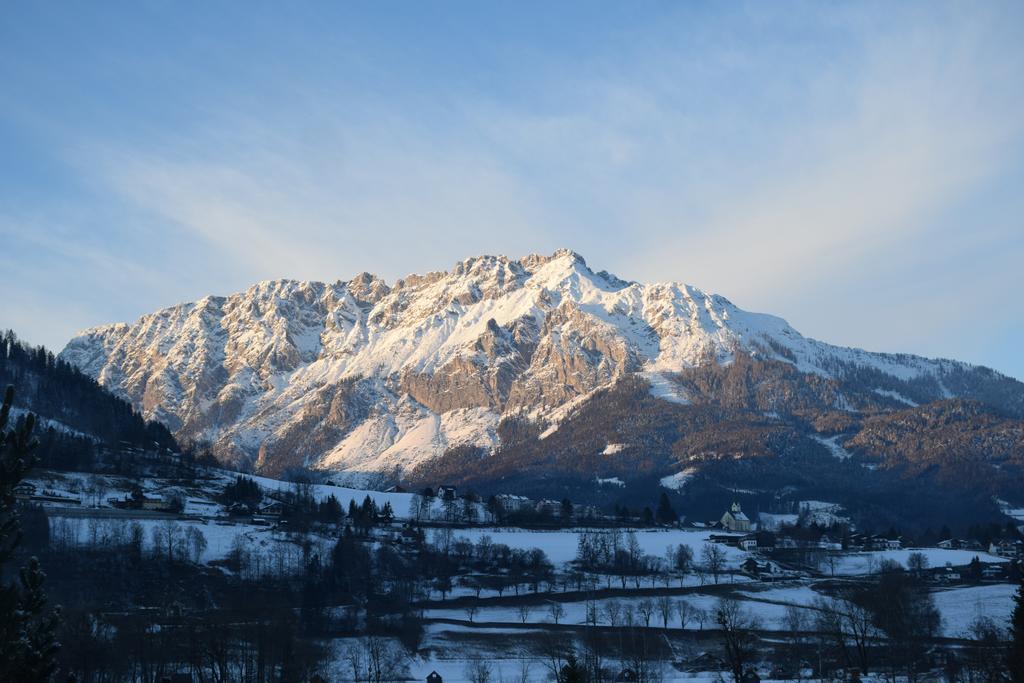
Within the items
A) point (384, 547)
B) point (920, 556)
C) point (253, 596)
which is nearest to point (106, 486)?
point (384, 547)

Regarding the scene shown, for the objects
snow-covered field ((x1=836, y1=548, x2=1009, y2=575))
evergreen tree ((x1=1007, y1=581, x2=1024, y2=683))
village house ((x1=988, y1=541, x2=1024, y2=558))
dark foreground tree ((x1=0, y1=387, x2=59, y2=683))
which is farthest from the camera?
village house ((x1=988, y1=541, x2=1024, y2=558))

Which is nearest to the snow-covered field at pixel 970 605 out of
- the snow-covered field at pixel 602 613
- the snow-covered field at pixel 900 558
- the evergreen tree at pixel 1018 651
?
the snow-covered field at pixel 602 613

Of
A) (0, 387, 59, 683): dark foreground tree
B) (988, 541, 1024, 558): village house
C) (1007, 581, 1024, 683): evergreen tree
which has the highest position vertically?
(988, 541, 1024, 558): village house

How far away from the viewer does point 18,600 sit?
3478 cm

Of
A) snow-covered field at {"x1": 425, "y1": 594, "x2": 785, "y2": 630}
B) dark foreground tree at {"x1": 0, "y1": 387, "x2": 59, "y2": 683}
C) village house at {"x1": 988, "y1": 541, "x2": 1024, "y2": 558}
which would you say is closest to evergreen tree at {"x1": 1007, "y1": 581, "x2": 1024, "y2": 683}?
dark foreground tree at {"x1": 0, "y1": 387, "x2": 59, "y2": 683}

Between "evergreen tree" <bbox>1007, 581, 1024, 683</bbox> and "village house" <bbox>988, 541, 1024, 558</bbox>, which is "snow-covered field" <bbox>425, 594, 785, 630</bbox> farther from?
"village house" <bbox>988, 541, 1024, 558</bbox>

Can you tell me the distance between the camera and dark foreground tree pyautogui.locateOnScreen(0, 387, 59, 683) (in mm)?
33812

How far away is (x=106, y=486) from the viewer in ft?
561

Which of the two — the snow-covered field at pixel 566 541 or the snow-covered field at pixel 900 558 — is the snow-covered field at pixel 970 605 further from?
the snow-covered field at pixel 566 541

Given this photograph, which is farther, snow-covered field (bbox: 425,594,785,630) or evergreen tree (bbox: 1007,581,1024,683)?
snow-covered field (bbox: 425,594,785,630)

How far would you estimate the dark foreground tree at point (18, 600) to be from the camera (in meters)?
33.8

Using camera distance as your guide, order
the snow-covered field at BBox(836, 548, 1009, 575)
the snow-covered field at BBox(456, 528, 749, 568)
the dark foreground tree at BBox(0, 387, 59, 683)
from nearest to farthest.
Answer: the dark foreground tree at BBox(0, 387, 59, 683) → the snow-covered field at BBox(836, 548, 1009, 575) → the snow-covered field at BBox(456, 528, 749, 568)

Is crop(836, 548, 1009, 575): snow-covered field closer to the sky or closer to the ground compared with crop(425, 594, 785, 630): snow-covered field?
closer to the sky

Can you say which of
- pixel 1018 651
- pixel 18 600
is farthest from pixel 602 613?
pixel 18 600
